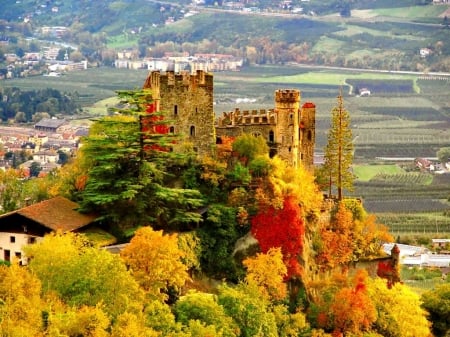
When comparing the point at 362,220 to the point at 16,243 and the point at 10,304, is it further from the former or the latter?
the point at 10,304

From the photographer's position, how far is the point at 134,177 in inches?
1873

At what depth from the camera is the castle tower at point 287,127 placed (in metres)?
54.1

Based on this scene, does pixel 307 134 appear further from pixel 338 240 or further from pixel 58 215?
pixel 58 215

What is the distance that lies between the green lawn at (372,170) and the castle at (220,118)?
7659 centimetres

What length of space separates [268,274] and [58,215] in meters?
9.15

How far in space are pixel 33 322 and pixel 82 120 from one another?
122 meters

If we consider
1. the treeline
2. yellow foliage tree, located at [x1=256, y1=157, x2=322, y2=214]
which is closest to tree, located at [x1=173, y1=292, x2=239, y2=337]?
yellow foliage tree, located at [x1=256, y1=157, x2=322, y2=214]

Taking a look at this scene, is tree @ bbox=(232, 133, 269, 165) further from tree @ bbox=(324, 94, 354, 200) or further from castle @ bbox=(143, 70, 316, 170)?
tree @ bbox=(324, 94, 354, 200)

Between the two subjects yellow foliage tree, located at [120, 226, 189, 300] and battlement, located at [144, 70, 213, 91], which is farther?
battlement, located at [144, 70, 213, 91]

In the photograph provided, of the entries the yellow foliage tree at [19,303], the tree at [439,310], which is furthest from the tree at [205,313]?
the tree at [439,310]

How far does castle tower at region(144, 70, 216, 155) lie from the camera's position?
5103 centimetres

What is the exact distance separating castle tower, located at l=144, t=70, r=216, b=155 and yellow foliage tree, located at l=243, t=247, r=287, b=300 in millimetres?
6739

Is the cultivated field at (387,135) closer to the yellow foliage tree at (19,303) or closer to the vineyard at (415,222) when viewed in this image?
the vineyard at (415,222)

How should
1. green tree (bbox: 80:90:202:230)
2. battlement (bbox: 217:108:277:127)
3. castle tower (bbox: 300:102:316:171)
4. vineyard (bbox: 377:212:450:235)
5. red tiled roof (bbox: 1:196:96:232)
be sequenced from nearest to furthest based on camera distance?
red tiled roof (bbox: 1:196:96:232) < green tree (bbox: 80:90:202:230) < battlement (bbox: 217:108:277:127) < castle tower (bbox: 300:102:316:171) < vineyard (bbox: 377:212:450:235)
